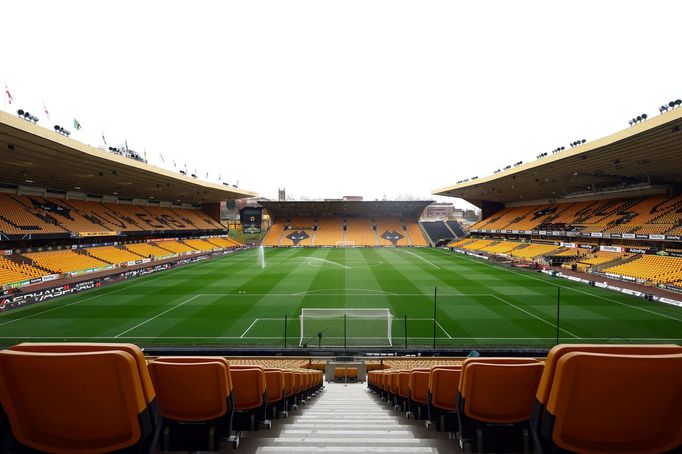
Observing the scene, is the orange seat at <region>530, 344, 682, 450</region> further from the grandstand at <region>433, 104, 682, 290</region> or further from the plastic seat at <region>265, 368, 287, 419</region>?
the grandstand at <region>433, 104, 682, 290</region>

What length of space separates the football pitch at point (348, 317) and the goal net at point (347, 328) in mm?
96

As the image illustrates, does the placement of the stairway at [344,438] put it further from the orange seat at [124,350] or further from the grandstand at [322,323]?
the orange seat at [124,350]

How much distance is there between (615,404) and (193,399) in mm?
2781

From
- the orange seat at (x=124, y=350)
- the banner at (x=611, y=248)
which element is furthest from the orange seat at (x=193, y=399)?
the banner at (x=611, y=248)

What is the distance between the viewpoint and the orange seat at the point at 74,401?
1.66 metres

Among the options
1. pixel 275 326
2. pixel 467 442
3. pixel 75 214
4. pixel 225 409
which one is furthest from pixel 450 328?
pixel 75 214

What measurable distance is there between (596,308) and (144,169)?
124 feet

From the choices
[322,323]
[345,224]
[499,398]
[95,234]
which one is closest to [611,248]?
[322,323]

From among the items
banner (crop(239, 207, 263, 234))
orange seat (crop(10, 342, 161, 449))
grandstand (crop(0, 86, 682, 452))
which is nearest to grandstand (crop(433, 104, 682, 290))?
grandstand (crop(0, 86, 682, 452))

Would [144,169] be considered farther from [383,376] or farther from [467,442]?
[467,442]

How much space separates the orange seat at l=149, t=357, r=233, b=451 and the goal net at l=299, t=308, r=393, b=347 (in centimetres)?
1239

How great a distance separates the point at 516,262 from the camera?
128 feet

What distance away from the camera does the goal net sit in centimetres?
1594

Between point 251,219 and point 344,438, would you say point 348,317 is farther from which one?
point 251,219
